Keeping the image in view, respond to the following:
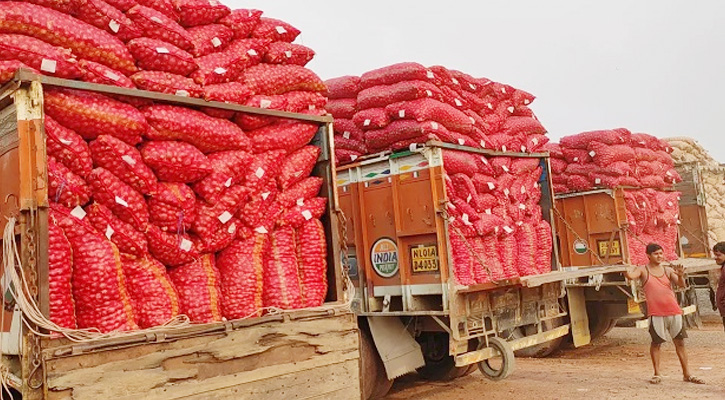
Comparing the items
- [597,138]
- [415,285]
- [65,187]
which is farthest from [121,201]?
[597,138]

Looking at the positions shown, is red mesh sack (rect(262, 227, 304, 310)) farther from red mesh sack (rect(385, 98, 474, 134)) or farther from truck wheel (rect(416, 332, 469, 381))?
truck wheel (rect(416, 332, 469, 381))

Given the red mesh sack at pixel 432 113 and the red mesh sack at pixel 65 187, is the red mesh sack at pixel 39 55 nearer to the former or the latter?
the red mesh sack at pixel 65 187

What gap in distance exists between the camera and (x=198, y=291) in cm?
379

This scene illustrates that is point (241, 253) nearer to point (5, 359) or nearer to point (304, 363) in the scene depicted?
point (304, 363)

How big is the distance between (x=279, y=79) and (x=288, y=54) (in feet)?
0.90

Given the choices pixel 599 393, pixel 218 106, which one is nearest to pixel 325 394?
pixel 218 106

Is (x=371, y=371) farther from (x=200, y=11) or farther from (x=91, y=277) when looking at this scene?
(x=200, y=11)

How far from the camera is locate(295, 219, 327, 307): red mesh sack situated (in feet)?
14.3

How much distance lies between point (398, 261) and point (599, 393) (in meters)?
2.59

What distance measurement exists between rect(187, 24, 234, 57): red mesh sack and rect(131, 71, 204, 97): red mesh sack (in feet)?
1.06

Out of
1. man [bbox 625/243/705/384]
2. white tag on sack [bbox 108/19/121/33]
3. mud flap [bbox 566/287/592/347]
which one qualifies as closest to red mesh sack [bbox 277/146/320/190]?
white tag on sack [bbox 108/19/121/33]

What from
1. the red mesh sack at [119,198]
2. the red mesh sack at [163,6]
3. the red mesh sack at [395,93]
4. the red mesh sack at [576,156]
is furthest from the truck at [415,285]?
the red mesh sack at [576,156]

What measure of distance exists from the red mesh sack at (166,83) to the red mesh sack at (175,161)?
12.8 inches

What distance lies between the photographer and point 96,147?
347 centimetres
